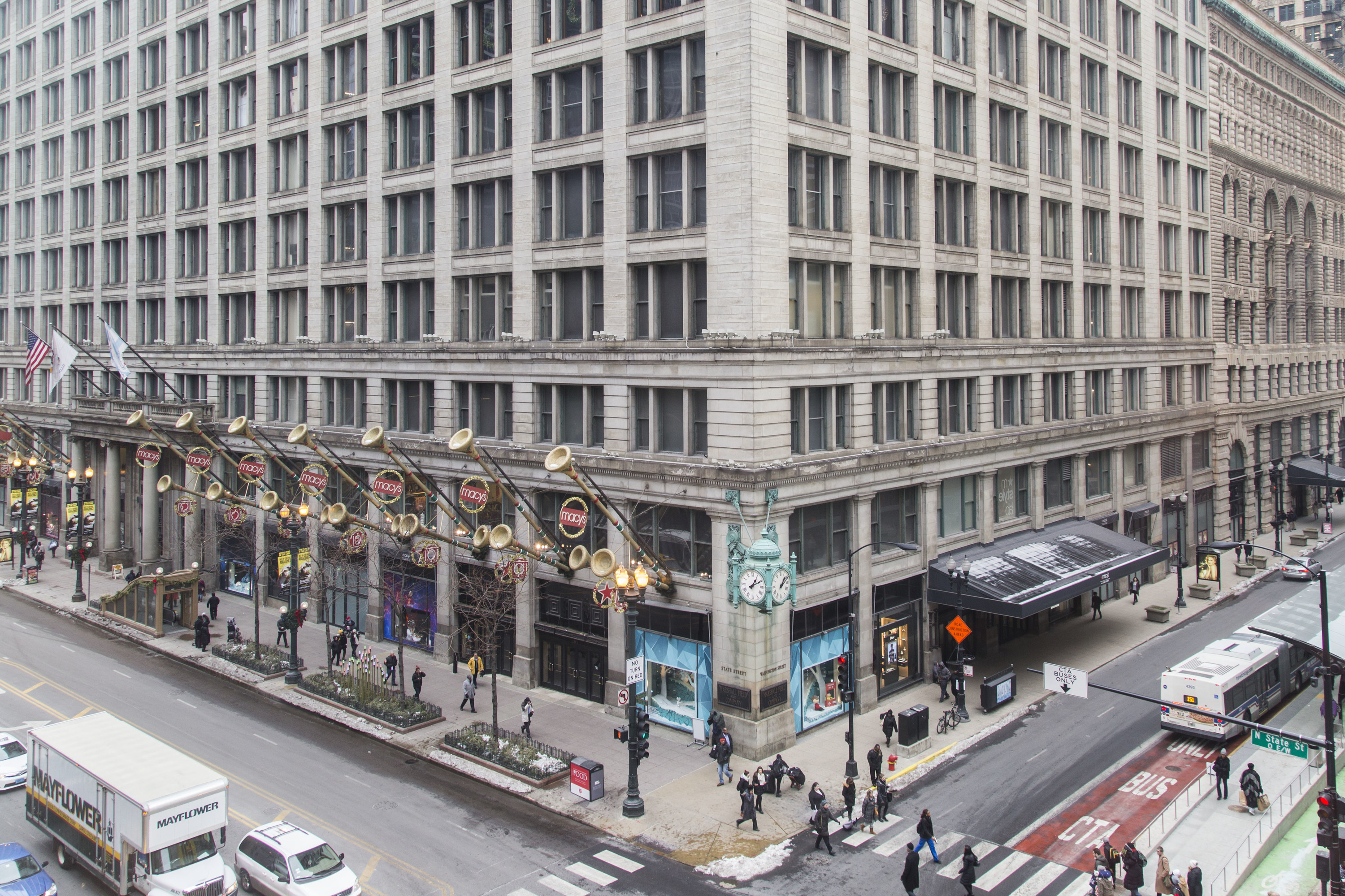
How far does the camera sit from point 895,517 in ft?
127

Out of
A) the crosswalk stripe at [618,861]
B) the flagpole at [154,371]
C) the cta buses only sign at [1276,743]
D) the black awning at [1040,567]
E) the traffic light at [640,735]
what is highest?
the flagpole at [154,371]

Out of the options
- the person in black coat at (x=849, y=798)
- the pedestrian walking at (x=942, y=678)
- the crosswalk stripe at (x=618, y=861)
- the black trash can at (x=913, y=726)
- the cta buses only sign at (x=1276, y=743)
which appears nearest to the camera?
the cta buses only sign at (x=1276, y=743)

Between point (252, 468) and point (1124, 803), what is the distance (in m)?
38.1

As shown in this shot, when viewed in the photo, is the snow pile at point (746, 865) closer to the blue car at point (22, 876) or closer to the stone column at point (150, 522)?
the blue car at point (22, 876)

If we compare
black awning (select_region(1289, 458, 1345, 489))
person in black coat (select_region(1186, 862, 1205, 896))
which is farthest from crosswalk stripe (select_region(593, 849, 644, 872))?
black awning (select_region(1289, 458, 1345, 489))

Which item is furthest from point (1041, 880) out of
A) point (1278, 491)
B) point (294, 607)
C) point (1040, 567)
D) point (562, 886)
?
point (1278, 491)

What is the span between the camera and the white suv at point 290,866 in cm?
2219

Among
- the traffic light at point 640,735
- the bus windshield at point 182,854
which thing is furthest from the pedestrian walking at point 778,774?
the bus windshield at point 182,854

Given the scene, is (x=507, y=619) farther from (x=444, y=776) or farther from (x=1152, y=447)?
(x=1152, y=447)

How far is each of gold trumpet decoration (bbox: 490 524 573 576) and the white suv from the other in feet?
40.9

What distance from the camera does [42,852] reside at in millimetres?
25641

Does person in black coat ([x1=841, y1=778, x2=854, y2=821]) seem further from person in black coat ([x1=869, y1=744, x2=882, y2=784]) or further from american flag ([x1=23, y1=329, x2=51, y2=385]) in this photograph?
american flag ([x1=23, y1=329, x2=51, y2=385])

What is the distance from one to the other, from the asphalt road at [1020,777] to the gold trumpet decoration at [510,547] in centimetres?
1172

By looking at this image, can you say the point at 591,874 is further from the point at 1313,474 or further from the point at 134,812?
the point at 1313,474
